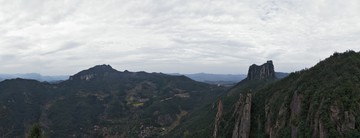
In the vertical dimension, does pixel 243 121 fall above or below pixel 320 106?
below

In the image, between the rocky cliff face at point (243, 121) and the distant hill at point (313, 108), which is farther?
the rocky cliff face at point (243, 121)

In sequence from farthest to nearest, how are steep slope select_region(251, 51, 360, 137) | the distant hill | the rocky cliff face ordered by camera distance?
the rocky cliff face → the distant hill → steep slope select_region(251, 51, 360, 137)

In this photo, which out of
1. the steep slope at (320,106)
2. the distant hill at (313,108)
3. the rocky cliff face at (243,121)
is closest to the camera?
the steep slope at (320,106)

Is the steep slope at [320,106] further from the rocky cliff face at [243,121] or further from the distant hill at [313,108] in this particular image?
the rocky cliff face at [243,121]

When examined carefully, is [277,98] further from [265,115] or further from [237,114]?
[237,114]

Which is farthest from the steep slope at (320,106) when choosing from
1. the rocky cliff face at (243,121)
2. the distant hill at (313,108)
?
the rocky cliff face at (243,121)

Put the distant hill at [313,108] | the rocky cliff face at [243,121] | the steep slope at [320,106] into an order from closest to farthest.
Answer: the steep slope at [320,106]
the distant hill at [313,108]
the rocky cliff face at [243,121]

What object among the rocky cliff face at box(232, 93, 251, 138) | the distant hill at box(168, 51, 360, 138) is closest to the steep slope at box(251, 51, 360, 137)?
the distant hill at box(168, 51, 360, 138)

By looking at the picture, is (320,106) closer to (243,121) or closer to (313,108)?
(313,108)

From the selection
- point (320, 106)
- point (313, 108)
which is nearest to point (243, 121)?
point (313, 108)

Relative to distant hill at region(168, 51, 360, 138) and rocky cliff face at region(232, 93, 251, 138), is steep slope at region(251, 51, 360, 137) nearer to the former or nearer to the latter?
distant hill at region(168, 51, 360, 138)

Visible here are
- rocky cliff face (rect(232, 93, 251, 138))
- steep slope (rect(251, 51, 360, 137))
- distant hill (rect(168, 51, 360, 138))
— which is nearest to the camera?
steep slope (rect(251, 51, 360, 137))

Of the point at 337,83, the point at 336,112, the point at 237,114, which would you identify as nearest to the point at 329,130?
the point at 336,112
